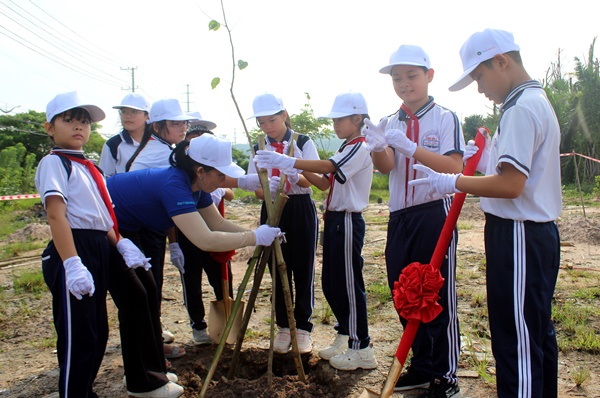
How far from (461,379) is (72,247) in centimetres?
254

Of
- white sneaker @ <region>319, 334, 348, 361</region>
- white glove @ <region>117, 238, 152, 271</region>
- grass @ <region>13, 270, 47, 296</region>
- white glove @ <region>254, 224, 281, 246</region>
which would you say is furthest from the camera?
grass @ <region>13, 270, 47, 296</region>

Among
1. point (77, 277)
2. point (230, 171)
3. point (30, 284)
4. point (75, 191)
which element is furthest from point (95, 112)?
point (30, 284)

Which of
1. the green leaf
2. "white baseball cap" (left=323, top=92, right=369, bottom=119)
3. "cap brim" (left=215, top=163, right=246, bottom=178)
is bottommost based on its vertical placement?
"cap brim" (left=215, top=163, right=246, bottom=178)

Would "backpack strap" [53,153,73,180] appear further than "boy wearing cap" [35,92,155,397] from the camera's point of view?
Yes

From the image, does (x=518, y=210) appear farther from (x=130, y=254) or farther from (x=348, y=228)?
(x=130, y=254)

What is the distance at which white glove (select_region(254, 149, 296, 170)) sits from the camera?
3133 mm

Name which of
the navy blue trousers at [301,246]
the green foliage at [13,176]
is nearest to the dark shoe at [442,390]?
the navy blue trousers at [301,246]

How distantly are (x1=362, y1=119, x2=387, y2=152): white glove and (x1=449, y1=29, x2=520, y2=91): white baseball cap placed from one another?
28.4 inches

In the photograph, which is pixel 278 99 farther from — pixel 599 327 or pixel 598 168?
pixel 598 168

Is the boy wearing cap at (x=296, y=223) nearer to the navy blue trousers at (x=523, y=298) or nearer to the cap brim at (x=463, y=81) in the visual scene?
the cap brim at (x=463, y=81)

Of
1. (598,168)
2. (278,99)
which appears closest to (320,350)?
(278,99)

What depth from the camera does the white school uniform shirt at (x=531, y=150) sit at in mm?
1985

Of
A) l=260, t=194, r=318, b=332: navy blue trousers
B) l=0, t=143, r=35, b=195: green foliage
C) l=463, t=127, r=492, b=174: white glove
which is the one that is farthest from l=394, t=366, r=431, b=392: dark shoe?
l=0, t=143, r=35, b=195: green foliage

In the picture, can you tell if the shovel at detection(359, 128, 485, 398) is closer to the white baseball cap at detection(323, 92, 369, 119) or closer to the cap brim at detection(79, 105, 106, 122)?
the white baseball cap at detection(323, 92, 369, 119)
